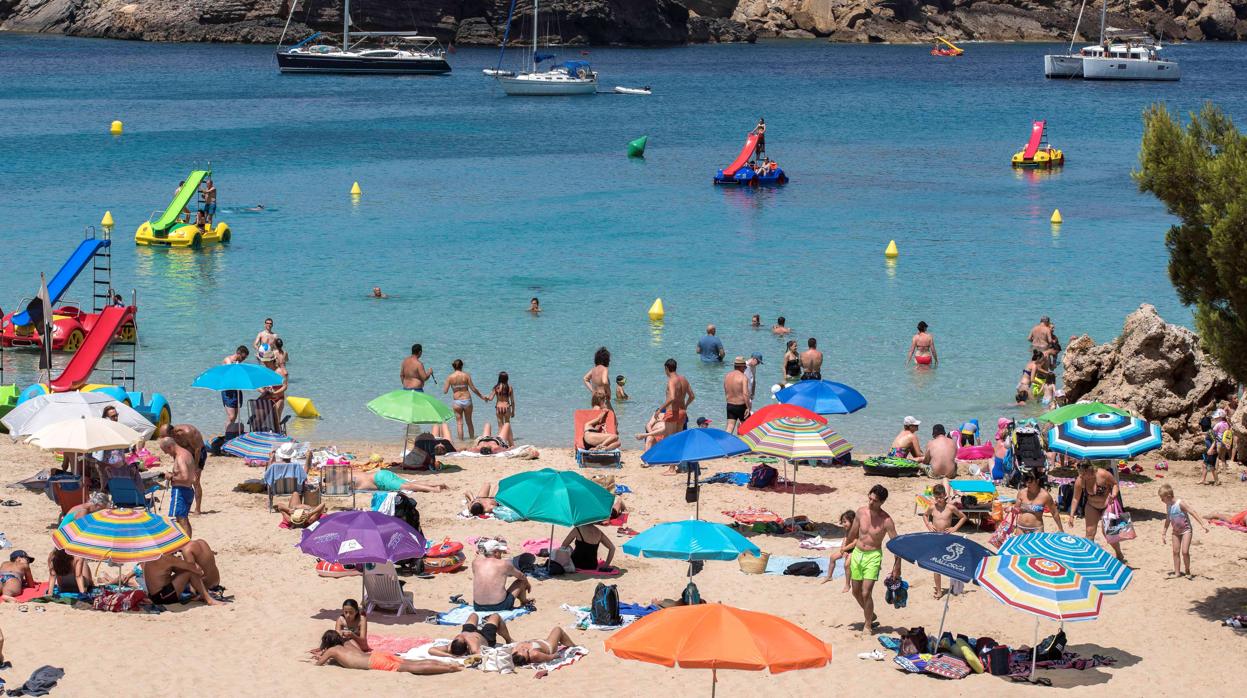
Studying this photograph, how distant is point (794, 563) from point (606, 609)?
247 cm

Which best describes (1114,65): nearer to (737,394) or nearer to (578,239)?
(578,239)

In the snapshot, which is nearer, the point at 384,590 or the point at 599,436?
the point at 384,590

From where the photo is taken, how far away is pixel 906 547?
39.8 ft

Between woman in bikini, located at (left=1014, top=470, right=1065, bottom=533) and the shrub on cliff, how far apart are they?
2.30 meters

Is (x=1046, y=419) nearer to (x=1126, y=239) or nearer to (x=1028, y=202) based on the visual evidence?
(x=1126, y=239)

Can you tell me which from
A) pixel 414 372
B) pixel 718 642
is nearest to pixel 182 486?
pixel 414 372

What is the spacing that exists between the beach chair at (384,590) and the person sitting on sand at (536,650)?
1.45 meters

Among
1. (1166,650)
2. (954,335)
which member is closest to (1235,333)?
(1166,650)

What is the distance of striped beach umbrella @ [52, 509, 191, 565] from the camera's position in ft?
39.4

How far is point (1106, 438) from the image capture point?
15742 millimetres

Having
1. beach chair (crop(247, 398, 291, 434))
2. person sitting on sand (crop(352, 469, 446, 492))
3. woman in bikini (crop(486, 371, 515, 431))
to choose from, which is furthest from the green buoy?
person sitting on sand (crop(352, 469, 446, 492))

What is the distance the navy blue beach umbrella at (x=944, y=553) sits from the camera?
38.6 ft

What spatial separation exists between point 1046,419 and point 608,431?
17.8 ft

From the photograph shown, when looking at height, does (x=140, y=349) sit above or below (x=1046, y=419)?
below
